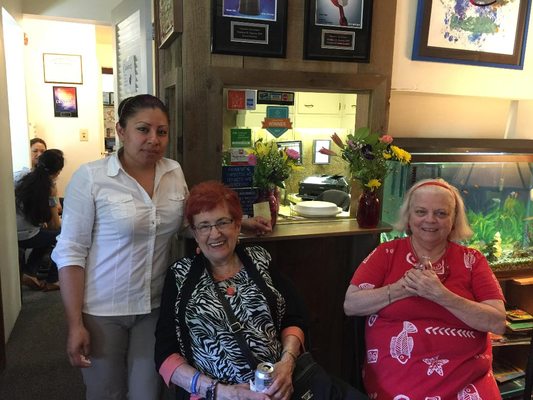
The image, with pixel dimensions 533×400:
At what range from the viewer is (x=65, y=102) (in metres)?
5.58

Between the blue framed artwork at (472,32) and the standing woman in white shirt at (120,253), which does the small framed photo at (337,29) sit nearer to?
the blue framed artwork at (472,32)

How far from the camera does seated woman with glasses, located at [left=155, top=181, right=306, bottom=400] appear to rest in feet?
4.52

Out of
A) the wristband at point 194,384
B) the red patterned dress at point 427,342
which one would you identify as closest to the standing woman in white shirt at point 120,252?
the wristband at point 194,384

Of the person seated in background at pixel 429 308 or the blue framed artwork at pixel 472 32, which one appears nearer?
the person seated in background at pixel 429 308

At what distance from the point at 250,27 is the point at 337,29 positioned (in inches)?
15.3

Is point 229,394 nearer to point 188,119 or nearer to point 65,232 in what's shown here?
point 65,232

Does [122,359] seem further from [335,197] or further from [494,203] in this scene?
[494,203]

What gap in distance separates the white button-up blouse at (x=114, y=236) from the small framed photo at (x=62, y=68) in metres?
4.70

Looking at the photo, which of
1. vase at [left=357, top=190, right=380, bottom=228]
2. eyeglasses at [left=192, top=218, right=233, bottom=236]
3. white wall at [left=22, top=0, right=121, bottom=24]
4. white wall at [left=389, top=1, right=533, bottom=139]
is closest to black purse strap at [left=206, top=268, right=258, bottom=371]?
eyeglasses at [left=192, top=218, right=233, bottom=236]

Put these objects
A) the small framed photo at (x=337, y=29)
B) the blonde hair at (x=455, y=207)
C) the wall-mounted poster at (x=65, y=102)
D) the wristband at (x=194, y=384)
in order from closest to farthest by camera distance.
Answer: the wristband at (x=194, y=384)
the blonde hair at (x=455, y=207)
the small framed photo at (x=337, y=29)
the wall-mounted poster at (x=65, y=102)

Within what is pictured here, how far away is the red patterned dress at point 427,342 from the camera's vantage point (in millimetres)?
1490

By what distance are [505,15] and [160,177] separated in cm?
195

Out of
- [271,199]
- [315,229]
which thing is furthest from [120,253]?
[315,229]

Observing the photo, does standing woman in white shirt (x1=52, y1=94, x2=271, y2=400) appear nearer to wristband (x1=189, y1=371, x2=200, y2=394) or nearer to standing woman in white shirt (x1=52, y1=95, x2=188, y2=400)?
standing woman in white shirt (x1=52, y1=95, x2=188, y2=400)
